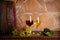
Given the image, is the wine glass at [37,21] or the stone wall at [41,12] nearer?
the wine glass at [37,21]

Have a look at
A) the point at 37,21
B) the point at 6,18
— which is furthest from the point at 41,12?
the point at 6,18

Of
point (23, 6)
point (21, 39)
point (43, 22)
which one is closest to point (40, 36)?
point (21, 39)

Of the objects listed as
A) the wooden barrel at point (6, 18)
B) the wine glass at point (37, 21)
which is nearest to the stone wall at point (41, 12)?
the wine glass at point (37, 21)

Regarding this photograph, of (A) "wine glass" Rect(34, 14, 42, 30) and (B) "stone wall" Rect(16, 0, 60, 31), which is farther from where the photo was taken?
(B) "stone wall" Rect(16, 0, 60, 31)

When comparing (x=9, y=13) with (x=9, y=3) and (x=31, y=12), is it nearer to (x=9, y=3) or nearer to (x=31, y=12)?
(x=9, y=3)

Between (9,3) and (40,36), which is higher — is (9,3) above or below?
above

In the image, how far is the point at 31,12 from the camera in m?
2.13

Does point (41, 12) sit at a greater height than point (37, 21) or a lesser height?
greater

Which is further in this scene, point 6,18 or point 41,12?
point 41,12

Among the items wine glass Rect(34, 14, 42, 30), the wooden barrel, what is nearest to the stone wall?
wine glass Rect(34, 14, 42, 30)

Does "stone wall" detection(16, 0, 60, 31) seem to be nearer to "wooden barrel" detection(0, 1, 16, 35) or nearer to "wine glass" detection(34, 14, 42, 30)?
"wine glass" detection(34, 14, 42, 30)

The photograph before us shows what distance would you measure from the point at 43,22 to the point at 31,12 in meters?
0.19

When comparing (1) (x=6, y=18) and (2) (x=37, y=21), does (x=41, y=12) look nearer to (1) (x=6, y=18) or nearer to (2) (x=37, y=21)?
(2) (x=37, y=21)

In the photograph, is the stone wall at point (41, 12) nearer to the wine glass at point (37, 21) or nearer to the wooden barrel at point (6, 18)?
the wine glass at point (37, 21)
